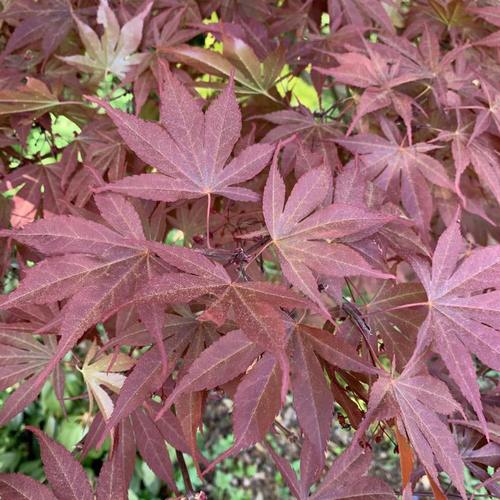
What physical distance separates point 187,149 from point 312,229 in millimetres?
219

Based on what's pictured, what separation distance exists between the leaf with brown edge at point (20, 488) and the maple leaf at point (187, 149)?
434mm

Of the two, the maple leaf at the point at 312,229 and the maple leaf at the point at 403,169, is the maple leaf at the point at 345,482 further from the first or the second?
the maple leaf at the point at 403,169

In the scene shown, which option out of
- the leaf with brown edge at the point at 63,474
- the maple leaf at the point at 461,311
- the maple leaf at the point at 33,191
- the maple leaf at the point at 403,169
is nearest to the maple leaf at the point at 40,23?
the maple leaf at the point at 33,191

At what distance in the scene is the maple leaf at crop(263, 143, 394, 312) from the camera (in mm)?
581

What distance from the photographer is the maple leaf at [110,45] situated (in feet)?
3.23

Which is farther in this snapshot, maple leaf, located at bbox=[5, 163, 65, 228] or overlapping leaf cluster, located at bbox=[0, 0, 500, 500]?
maple leaf, located at bbox=[5, 163, 65, 228]

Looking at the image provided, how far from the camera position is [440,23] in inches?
45.8

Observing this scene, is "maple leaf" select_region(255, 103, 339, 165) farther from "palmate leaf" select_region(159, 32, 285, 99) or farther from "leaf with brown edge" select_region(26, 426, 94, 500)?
"leaf with brown edge" select_region(26, 426, 94, 500)

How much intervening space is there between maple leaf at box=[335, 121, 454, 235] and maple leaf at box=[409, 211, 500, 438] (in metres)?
0.23

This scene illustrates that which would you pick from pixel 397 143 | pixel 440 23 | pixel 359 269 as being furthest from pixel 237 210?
pixel 440 23

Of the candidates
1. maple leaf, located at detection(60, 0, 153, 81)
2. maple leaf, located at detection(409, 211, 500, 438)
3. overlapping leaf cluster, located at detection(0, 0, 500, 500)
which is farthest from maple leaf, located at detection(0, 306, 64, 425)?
maple leaf, located at detection(409, 211, 500, 438)

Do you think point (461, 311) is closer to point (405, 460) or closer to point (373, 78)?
point (405, 460)

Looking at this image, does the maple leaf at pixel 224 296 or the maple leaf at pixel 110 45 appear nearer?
the maple leaf at pixel 224 296

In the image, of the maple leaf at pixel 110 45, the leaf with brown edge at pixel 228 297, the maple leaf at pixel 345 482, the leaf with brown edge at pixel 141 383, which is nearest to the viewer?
the leaf with brown edge at pixel 228 297
